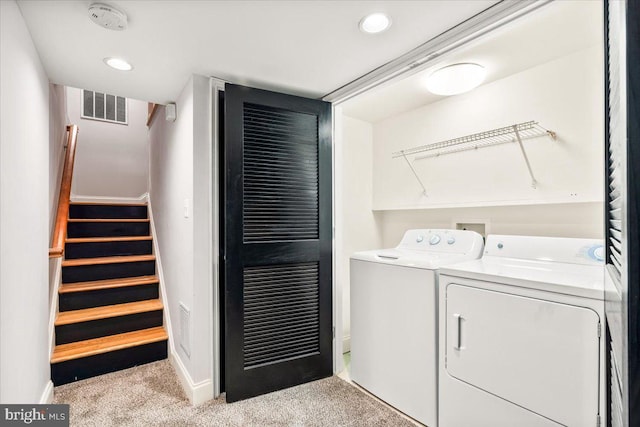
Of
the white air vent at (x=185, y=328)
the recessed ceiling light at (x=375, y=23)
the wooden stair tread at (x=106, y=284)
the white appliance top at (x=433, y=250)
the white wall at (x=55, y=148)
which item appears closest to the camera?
the recessed ceiling light at (x=375, y=23)

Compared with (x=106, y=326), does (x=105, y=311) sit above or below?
above

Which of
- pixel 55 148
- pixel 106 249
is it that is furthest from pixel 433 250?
pixel 55 148

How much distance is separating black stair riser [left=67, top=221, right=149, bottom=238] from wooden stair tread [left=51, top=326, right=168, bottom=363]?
53.1 inches

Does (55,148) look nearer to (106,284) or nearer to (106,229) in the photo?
(106,229)

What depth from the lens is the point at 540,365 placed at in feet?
4.58

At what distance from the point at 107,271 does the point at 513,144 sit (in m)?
3.64

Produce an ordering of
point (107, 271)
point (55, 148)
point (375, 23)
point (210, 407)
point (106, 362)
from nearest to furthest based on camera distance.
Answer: point (375, 23)
point (210, 407)
point (106, 362)
point (55, 148)
point (107, 271)

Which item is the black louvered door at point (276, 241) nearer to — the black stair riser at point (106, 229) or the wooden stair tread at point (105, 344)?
the wooden stair tread at point (105, 344)

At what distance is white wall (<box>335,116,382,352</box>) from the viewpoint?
301 cm

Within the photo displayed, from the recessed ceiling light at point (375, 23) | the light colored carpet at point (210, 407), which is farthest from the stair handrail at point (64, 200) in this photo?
the recessed ceiling light at point (375, 23)

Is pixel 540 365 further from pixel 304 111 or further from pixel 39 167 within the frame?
pixel 39 167

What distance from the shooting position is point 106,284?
2.98 metres

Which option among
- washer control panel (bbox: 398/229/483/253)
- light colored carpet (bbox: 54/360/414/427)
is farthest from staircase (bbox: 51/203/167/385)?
washer control panel (bbox: 398/229/483/253)

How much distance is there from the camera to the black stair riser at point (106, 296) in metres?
2.78
